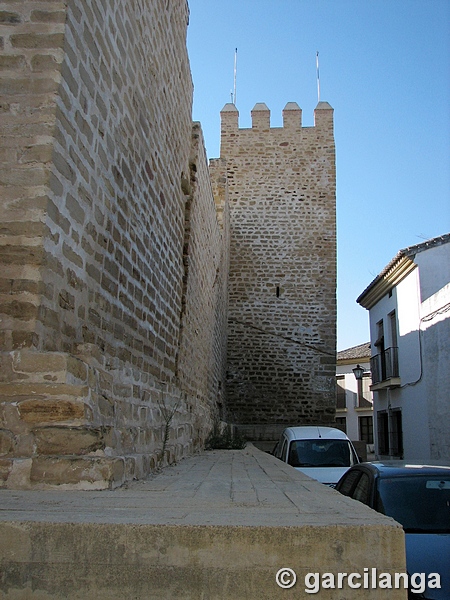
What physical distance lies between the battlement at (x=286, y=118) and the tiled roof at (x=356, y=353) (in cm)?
1548

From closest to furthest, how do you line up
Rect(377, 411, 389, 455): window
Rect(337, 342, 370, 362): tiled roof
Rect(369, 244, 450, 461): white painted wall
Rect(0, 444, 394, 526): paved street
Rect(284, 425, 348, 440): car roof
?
Rect(0, 444, 394, 526): paved street
Rect(284, 425, 348, 440): car roof
Rect(369, 244, 450, 461): white painted wall
Rect(377, 411, 389, 455): window
Rect(337, 342, 370, 362): tiled roof

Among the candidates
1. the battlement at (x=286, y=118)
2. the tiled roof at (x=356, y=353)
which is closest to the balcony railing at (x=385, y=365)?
the battlement at (x=286, y=118)

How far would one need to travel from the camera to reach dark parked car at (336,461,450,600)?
3391 millimetres

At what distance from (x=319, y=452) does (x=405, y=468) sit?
12.3 ft

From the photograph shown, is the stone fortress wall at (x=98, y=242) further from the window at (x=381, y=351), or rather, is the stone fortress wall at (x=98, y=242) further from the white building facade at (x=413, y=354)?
the window at (x=381, y=351)

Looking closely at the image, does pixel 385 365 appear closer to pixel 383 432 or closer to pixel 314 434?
pixel 383 432

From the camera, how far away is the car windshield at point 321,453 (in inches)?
311

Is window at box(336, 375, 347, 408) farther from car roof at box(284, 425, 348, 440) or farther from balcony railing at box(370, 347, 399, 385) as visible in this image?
car roof at box(284, 425, 348, 440)

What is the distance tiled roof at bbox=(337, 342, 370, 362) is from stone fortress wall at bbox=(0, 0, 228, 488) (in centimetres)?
2548

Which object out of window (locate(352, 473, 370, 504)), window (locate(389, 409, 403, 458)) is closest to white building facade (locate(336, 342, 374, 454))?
window (locate(389, 409, 403, 458))

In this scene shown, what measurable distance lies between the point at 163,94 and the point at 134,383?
3354 millimetres

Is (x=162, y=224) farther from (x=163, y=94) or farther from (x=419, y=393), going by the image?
(x=419, y=393)

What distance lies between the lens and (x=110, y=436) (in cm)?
331

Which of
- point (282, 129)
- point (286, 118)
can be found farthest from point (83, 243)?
point (286, 118)
